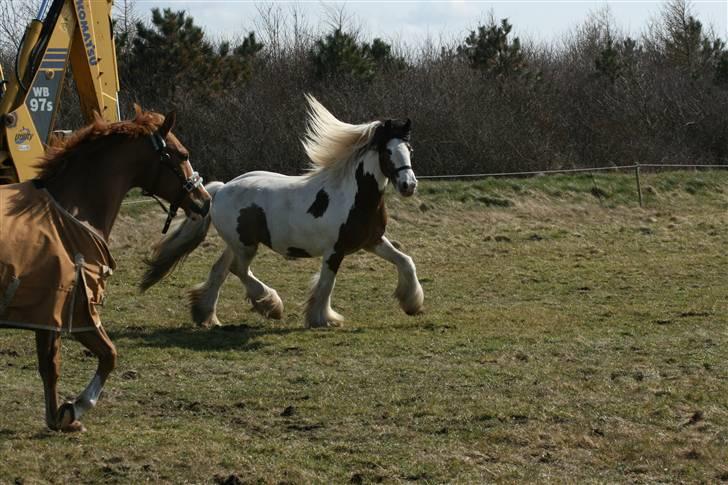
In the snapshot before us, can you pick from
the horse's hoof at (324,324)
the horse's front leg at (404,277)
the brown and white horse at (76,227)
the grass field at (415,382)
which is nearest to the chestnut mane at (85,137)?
the brown and white horse at (76,227)

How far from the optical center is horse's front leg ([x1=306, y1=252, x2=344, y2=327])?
10305 millimetres

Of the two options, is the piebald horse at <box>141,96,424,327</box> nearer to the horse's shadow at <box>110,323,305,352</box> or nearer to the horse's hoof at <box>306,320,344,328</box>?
the horse's hoof at <box>306,320,344,328</box>

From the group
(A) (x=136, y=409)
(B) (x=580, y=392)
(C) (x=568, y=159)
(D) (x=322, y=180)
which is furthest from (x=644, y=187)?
(A) (x=136, y=409)

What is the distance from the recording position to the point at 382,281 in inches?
525

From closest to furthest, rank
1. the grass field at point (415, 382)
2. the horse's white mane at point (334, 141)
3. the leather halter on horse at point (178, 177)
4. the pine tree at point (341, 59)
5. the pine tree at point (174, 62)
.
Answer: the grass field at point (415, 382) < the leather halter on horse at point (178, 177) < the horse's white mane at point (334, 141) < the pine tree at point (174, 62) < the pine tree at point (341, 59)

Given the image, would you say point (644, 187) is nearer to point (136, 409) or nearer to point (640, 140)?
point (640, 140)

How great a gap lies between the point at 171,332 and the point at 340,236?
5.87ft

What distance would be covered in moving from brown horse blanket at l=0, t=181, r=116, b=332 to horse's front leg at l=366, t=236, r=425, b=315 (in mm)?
4625

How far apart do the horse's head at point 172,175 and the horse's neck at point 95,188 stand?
21 cm

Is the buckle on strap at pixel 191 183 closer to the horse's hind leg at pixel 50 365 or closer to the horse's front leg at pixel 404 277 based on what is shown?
the horse's hind leg at pixel 50 365

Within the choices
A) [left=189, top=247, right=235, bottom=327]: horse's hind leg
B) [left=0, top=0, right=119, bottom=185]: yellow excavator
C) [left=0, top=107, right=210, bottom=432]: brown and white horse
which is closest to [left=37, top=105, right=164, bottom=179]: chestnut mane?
[left=0, top=107, right=210, bottom=432]: brown and white horse

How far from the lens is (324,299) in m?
10.3

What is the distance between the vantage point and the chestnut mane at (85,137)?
6422 mm

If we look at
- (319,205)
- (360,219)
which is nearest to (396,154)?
(360,219)
